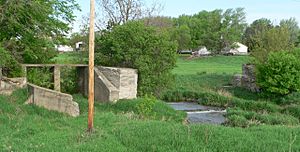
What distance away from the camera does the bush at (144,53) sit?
79.3ft

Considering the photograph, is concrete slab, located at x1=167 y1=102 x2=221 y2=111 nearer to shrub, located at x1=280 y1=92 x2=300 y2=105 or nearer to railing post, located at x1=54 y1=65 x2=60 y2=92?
shrub, located at x1=280 y1=92 x2=300 y2=105

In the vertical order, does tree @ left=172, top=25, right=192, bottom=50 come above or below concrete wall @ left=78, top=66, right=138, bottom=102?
above

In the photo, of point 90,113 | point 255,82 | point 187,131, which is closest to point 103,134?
point 90,113

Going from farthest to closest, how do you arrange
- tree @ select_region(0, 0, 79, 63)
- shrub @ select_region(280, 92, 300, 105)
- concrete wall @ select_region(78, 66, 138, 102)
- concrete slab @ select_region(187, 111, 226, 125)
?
shrub @ select_region(280, 92, 300, 105), concrete slab @ select_region(187, 111, 226, 125), concrete wall @ select_region(78, 66, 138, 102), tree @ select_region(0, 0, 79, 63)

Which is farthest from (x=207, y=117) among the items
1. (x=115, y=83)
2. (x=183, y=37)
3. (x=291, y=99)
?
(x=183, y=37)

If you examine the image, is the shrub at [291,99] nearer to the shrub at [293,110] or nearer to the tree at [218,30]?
the shrub at [293,110]

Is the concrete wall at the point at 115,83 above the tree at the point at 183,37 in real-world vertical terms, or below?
below

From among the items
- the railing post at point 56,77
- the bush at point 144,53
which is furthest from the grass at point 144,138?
the bush at point 144,53

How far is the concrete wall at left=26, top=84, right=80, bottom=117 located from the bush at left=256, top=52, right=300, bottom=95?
18.5 meters

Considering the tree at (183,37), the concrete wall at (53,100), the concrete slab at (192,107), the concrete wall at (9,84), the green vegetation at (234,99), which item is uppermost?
the tree at (183,37)

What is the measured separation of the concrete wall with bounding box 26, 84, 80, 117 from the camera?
16938 mm

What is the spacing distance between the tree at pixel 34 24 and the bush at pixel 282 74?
1620 centimetres

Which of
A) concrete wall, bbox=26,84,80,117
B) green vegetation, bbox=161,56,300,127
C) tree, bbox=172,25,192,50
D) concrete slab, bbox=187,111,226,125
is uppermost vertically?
tree, bbox=172,25,192,50

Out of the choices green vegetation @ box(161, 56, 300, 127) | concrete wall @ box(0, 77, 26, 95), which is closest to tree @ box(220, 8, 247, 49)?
green vegetation @ box(161, 56, 300, 127)
